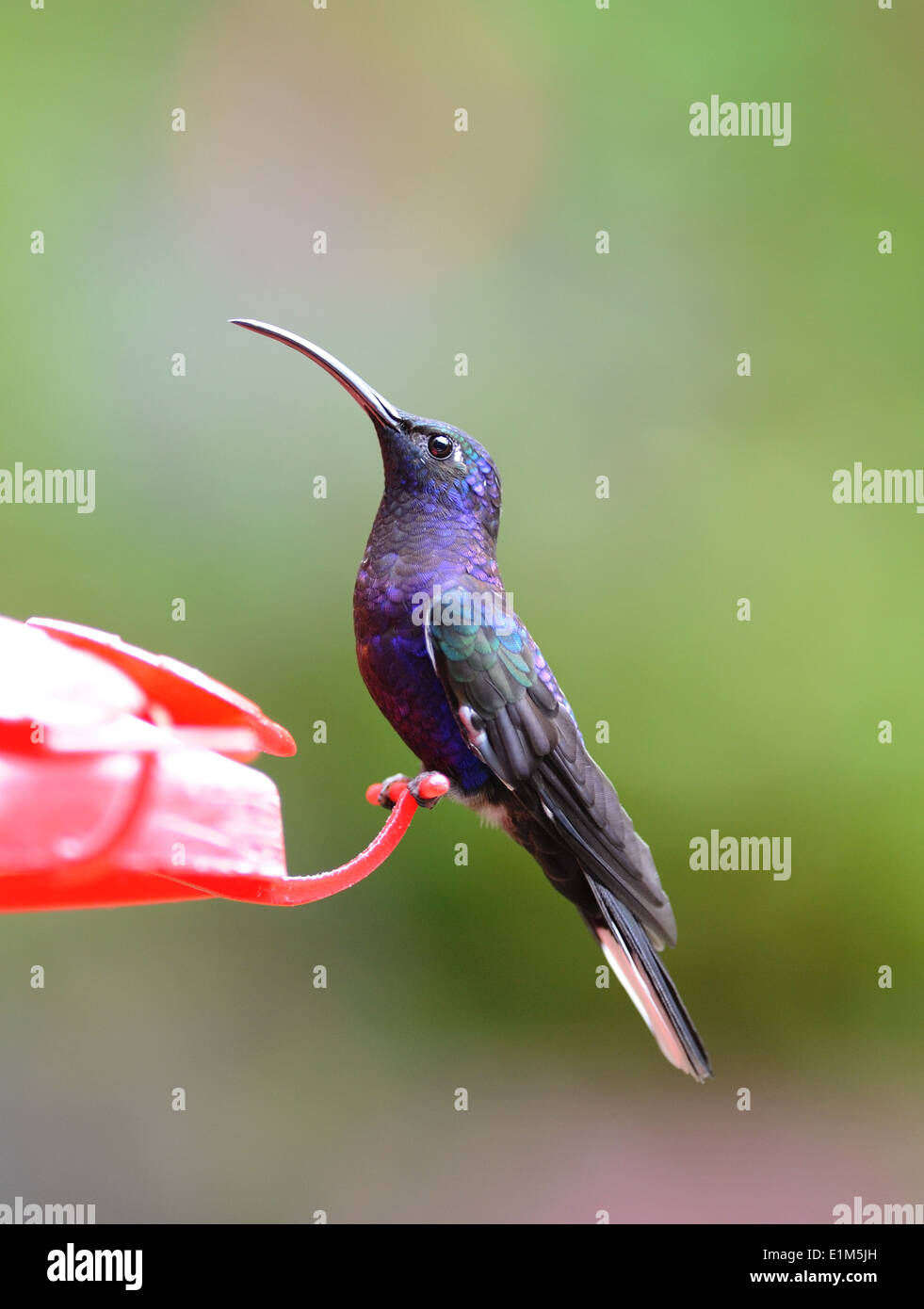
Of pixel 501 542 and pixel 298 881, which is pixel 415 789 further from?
pixel 501 542

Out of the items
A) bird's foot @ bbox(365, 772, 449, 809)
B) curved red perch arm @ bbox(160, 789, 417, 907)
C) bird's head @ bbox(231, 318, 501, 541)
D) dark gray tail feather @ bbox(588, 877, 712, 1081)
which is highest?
bird's head @ bbox(231, 318, 501, 541)

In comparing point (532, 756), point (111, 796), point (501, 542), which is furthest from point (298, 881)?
point (501, 542)

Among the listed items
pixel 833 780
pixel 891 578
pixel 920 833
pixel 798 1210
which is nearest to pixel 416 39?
pixel 891 578

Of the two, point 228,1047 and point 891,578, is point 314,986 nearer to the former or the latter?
point 228,1047

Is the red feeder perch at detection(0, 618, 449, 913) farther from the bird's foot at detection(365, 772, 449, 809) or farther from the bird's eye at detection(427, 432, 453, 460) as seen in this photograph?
the bird's eye at detection(427, 432, 453, 460)

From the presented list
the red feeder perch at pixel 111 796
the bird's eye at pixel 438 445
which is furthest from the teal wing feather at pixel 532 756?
the red feeder perch at pixel 111 796

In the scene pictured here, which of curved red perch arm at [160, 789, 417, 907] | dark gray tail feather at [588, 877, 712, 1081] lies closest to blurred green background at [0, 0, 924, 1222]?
dark gray tail feather at [588, 877, 712, 1081]
